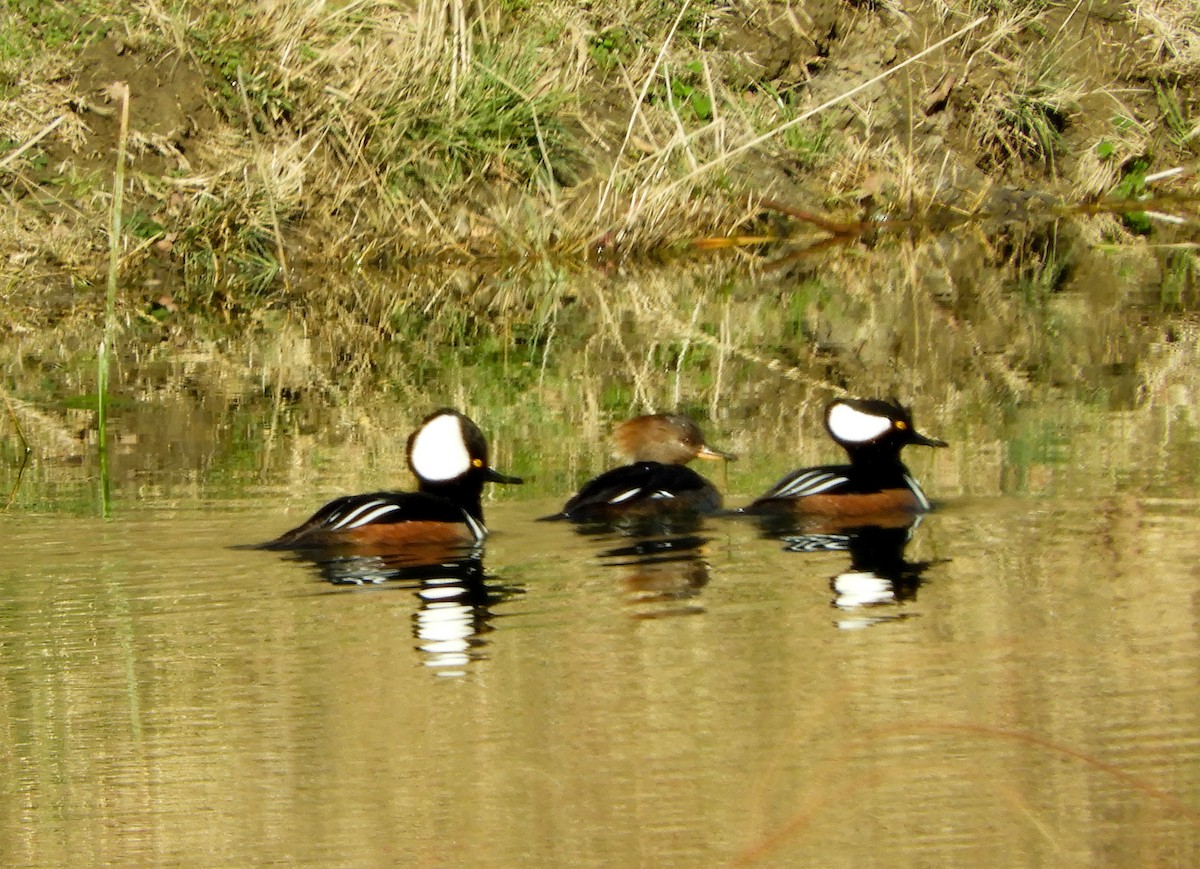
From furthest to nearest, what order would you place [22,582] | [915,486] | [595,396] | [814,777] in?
1. [595,396]
2. [915,486]
3. [22,582]
4. [814,777]

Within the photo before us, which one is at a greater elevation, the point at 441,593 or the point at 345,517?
the point at 345,517

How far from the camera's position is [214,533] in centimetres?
716

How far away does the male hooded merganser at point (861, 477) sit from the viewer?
297 inches

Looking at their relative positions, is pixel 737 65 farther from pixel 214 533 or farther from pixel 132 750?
pixel 132 750

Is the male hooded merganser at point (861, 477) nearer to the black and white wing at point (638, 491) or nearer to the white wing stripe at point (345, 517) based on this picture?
the black and white wing at point (638, 491)

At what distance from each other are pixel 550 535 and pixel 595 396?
308 centimetres

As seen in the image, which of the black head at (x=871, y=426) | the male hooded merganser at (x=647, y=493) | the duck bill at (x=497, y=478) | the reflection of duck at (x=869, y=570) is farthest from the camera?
the black head at (x=871, y=426)

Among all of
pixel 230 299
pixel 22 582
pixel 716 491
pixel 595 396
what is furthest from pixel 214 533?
pixel 230 299

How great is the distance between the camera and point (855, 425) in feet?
27.0

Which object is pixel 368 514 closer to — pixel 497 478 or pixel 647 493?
pixel 497 478

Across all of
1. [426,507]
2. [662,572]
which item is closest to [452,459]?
[426,507]

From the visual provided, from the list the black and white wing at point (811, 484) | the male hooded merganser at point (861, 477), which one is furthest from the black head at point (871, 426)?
the black and white wing at point (811, 484)

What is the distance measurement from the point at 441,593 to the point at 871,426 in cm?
255

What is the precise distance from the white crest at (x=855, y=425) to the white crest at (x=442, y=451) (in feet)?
5.22
